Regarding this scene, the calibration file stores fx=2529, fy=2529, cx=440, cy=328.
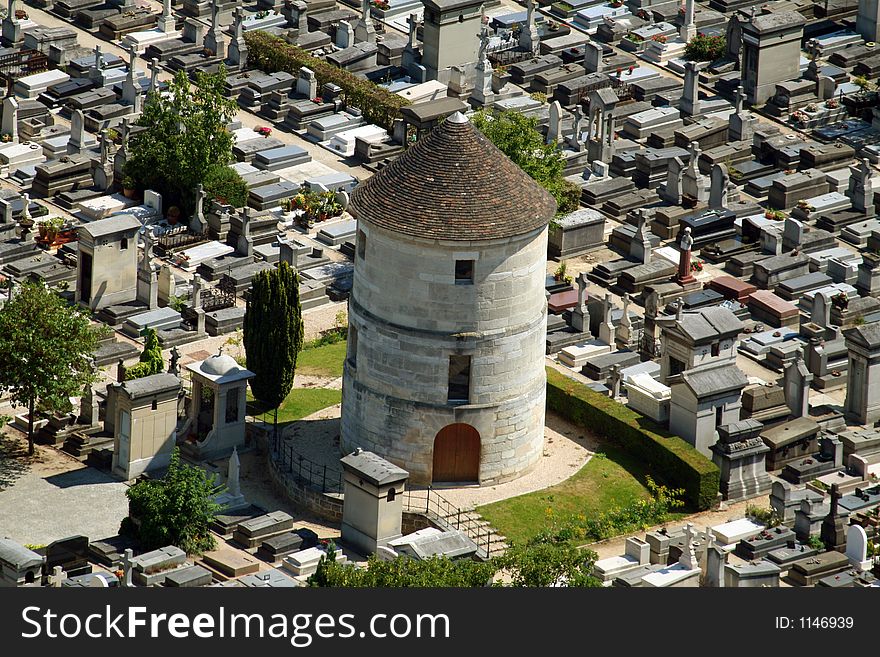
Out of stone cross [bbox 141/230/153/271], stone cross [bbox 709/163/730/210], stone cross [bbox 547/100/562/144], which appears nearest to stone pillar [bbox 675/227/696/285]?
stone cross [bbox 709/163/730/210]

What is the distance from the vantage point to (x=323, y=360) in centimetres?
7162

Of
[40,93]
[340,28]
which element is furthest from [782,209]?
[40,93]

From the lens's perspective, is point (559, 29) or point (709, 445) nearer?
point (709, 445)

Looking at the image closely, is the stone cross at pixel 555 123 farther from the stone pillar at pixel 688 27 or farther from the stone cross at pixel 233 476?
the stone cross at pixel 233 476

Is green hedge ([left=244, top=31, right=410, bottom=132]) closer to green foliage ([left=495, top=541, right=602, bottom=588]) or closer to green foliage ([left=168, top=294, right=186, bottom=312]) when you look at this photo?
green foliage ([left=168, top=294, right=186, bottom=312])

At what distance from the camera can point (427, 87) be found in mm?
91062

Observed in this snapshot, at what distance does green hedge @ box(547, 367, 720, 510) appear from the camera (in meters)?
64.2

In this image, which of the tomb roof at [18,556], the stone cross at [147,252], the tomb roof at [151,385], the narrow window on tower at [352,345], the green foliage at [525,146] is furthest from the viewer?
the green foliage at [525,146]

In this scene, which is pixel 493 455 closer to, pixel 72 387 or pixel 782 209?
pixel 72 387

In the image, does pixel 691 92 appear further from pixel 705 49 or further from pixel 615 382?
pixel 615 382

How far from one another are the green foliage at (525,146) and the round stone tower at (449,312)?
1346 cm

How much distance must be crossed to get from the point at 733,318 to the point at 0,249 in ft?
77.6

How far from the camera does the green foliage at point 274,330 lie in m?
67.4

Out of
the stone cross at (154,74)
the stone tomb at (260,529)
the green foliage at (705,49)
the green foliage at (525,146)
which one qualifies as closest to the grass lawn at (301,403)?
the stone tomb at (260,529)
